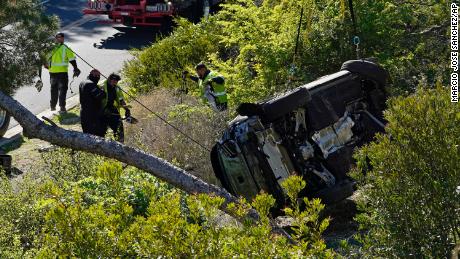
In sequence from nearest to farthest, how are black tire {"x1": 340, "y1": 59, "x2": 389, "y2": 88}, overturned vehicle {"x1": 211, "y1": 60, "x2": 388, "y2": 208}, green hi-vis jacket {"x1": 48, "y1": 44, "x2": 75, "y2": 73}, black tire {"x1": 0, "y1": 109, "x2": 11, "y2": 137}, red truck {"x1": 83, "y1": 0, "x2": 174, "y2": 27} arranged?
1. overturned vehicle {"x1": 211, "y1": 60, "x2": 388, "y2": 208}
2. black tire {"x1": 340, "y1": 59, "x2": 389, "y2": 88}
3. black tire {"x1": 0, "y1": 109, "x2": 11, "y2": 137}
4. green hi-vis jacket {"x1": 48, "y1": 44, "x2": 75, "y2": 73}
5. red truck {"x1": 83, "y1": 0, "x2": 174, "y2": 27}

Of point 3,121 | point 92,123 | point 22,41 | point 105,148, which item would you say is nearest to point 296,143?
point 105,148

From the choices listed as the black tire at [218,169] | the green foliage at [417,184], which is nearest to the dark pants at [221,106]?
the black tire at [218,169]

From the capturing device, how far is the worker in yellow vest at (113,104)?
1198cm

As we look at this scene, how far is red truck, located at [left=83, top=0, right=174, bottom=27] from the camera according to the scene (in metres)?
20.5

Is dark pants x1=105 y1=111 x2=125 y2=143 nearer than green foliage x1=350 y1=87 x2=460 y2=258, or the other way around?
green foliage x1=350 y1=87 x2=460 y2=258

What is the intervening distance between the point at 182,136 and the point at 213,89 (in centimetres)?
123

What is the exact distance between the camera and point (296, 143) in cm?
906

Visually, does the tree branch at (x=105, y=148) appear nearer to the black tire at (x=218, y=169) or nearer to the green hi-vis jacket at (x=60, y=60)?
the black tire at (x=218, y=169)

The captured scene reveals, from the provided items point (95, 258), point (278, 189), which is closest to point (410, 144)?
point (95, 258)

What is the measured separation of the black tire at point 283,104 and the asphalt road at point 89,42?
7.69 metres

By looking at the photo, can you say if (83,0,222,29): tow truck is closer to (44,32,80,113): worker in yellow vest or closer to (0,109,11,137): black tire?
(44,32,80,113): worker in yellow vest

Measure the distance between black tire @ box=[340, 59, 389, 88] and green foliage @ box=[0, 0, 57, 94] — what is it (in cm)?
379

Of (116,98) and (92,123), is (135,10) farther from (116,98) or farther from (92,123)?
(92,123)

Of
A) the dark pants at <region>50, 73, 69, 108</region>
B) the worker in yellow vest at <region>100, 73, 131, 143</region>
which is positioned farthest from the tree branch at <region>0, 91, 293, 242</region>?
the dark pants at <region>50, 73, 69, 108</region>
